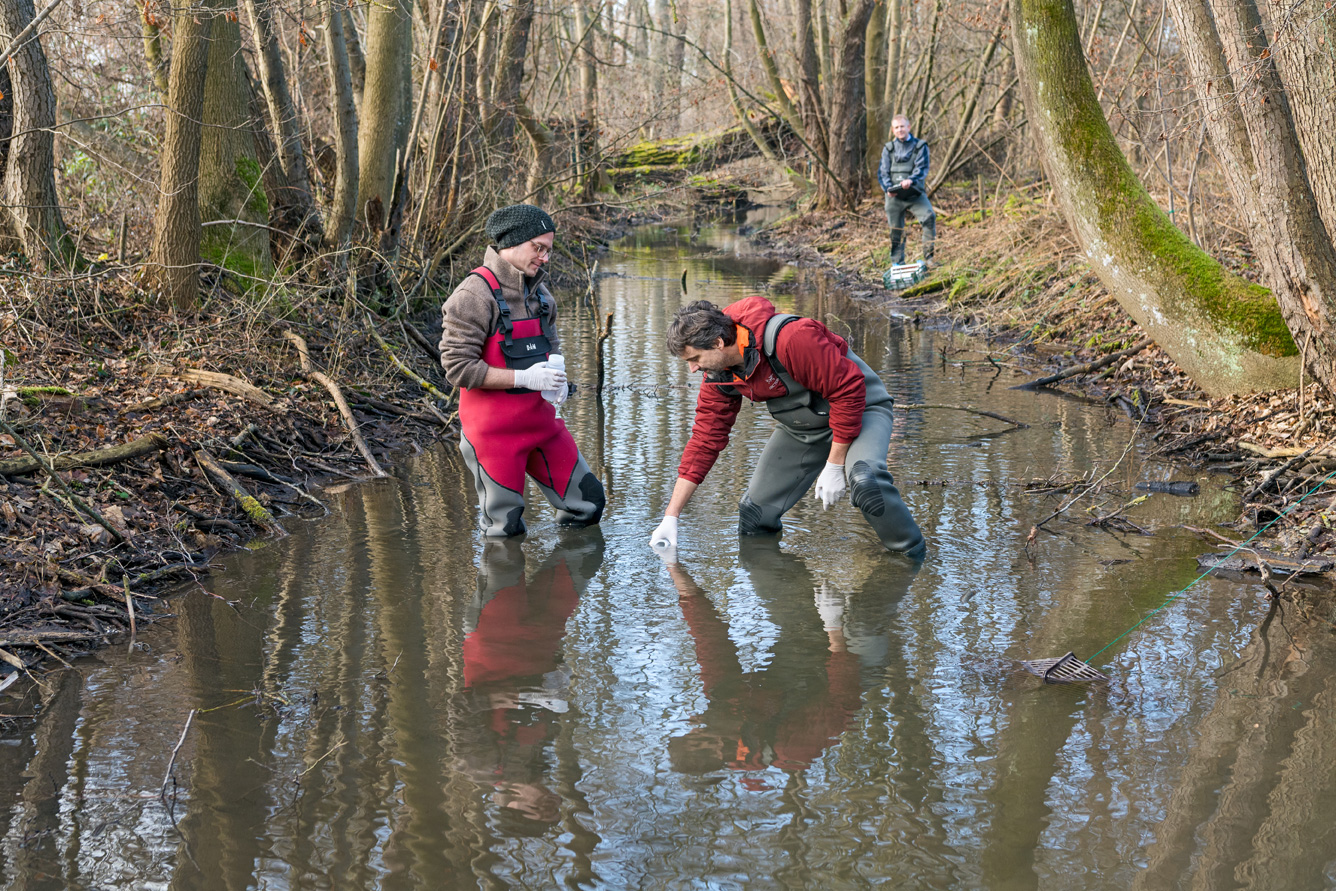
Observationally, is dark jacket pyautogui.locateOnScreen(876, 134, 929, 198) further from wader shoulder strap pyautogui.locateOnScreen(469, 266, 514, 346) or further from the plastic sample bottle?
wader shoulder strap pyautogui.locateOnScreen(469, 266, 514, 346)

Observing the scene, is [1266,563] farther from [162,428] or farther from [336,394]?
[162,428]

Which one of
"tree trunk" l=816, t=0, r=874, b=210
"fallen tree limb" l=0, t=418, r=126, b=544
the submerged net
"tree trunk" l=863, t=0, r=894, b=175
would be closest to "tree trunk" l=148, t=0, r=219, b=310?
"fallen tree limb" l=0, t=418, r=126, b=544

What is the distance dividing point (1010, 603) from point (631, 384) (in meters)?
5.48

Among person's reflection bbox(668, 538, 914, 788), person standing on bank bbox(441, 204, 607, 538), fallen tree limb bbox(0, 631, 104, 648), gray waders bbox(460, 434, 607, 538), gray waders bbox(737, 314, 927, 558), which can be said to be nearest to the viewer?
person's reflection bbox(668, 538, 914, 788)

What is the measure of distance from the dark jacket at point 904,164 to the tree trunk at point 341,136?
7518 millimetres

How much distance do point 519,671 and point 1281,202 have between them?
Answer: 5.27 metres

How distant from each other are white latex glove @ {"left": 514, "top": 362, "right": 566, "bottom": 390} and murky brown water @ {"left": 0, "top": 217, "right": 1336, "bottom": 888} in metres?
0.89

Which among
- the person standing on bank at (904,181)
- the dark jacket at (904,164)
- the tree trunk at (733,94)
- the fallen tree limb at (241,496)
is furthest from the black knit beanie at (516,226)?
the tree trunk at (733,94)

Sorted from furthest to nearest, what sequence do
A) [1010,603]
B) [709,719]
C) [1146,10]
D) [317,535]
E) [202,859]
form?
[1146,10]
[317,535]
[1010,603]
[709,719]
[202,859]

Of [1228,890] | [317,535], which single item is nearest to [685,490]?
[317,535]

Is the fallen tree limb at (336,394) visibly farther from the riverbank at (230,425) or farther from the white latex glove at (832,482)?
the white latex glove at (832,482)

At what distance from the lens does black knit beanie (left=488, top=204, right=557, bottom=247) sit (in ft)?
18.3

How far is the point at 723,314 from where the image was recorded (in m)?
5.14

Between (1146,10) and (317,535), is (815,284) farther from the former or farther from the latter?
(317,535)
